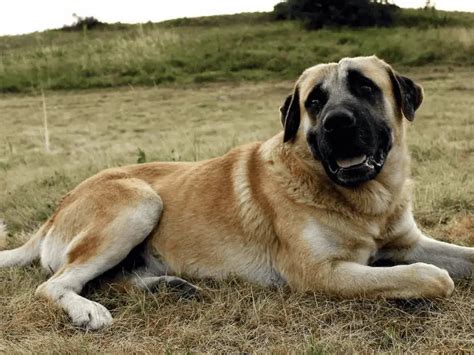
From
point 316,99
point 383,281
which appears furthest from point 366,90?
point 383,281

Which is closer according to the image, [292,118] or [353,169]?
[353,169]

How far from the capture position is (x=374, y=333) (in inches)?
113

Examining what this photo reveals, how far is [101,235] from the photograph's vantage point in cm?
362

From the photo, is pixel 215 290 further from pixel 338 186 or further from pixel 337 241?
pixel 338 186

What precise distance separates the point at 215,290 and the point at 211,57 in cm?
1530

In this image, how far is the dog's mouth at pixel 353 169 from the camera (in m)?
3.21

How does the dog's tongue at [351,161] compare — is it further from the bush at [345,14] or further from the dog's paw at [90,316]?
the bush at [345,14]

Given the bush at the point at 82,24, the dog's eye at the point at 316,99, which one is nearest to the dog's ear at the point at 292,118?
the dog's eye at the point at 316,99

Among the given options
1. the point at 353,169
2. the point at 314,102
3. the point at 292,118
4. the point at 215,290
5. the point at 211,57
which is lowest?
the point at 211,57

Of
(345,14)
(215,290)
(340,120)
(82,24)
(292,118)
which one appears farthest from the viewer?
(82,24)

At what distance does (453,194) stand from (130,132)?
7.38 meters

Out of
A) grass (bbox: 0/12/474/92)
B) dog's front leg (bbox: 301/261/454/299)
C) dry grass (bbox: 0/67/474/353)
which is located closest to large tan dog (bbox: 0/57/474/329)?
dog's front leg (bbox: 301/261/454/299)

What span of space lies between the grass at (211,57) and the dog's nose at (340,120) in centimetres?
1359

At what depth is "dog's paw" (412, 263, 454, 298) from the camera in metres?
2.96
